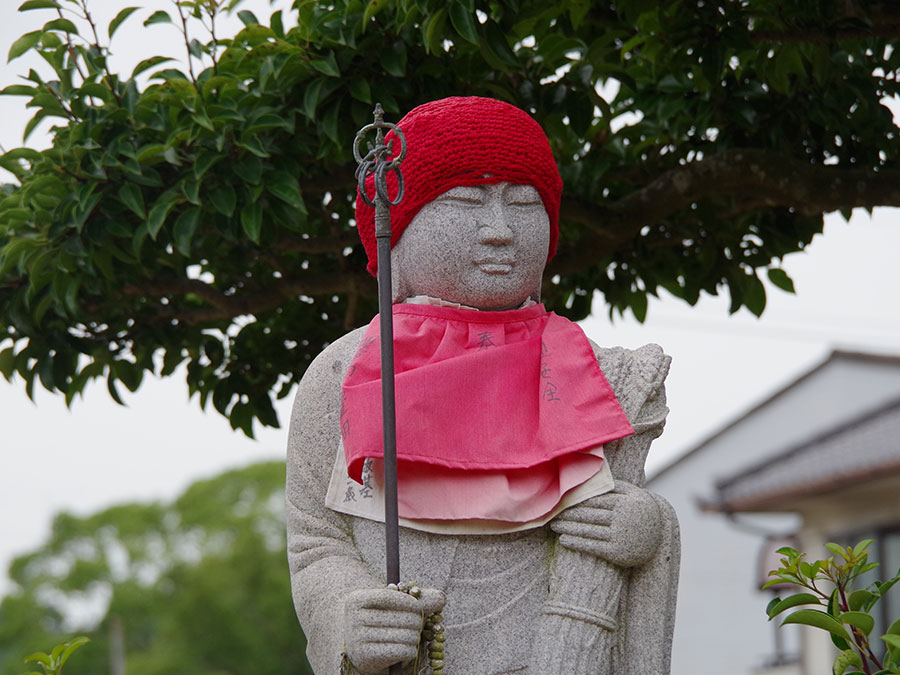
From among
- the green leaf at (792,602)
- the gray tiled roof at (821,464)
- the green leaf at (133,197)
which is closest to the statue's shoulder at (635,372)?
the green leaf at (792,602)

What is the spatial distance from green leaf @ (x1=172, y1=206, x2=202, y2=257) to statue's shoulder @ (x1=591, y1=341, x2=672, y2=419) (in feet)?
6.15

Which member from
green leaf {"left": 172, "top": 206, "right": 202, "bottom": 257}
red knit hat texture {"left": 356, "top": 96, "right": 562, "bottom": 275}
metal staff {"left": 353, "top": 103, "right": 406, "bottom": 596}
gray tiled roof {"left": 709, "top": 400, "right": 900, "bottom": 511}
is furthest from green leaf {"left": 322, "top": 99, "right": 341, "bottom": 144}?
gray tiled roof {"left": 709, "top": 400, "right": 900, "bottom": 511}

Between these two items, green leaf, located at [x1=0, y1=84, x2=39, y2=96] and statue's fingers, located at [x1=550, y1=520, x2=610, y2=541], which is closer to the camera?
statue's fingers, located at [x1=550, y1=520, x2=610, y2=541]

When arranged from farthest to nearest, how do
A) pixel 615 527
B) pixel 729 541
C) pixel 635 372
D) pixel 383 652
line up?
pixel 729 541 < pixel 635 372 < pixel 615 527 < pixel 383 652

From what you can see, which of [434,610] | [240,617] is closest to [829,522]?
[434,610]

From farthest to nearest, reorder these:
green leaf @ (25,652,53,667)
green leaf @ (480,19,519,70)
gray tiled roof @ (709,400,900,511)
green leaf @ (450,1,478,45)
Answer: gray tiled roof @ (709,400,900,511) < green leaf @ (480,19,519,70) < green leaf @ (450,1,478,45) < green leaf @ (25,652,53,667)

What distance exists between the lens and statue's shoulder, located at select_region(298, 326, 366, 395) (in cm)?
365

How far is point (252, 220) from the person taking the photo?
15.9ft

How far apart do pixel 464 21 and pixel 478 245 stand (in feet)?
3.41

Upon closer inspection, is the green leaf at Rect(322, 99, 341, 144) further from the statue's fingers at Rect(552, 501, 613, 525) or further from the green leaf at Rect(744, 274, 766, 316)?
the green leaf at Rect(744, 274, 766, 316)

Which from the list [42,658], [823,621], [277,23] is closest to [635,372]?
[823,621]

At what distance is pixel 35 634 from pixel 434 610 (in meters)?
34.0

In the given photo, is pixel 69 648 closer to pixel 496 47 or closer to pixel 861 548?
pixel 861 548

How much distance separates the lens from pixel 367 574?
3.46 metres
